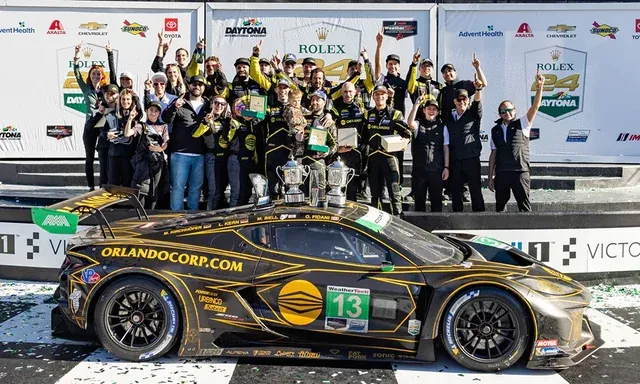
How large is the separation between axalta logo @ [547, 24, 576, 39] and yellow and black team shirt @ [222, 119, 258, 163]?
6.75 meters

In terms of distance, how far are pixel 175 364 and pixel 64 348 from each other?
110 cm

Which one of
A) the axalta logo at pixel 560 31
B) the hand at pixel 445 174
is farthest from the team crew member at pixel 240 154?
the axalta logo at pixel 560 31

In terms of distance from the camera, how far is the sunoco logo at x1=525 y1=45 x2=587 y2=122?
40.3 ft

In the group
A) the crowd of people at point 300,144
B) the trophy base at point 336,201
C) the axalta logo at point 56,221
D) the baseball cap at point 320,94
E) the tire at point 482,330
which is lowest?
the tire at point 482,330

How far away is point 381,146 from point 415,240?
2.86 metres

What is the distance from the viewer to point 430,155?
8234 mm

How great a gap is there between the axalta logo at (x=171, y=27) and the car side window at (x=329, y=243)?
812cm

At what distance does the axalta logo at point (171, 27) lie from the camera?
12.3 meters

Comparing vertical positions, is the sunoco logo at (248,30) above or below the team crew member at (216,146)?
above

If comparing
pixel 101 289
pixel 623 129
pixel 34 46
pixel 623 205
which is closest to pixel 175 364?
pixel 101 289

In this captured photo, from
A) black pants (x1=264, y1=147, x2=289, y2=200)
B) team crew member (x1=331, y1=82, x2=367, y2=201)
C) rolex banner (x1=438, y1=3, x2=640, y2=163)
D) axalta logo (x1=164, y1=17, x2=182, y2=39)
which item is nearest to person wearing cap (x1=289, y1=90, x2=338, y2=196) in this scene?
black pants (x1=264, y1=147, x2=289, y2=200)

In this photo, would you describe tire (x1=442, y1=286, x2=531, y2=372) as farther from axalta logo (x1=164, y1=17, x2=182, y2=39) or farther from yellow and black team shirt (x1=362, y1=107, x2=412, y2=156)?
axalta logo (x1=164, y1=17, x2=182, y2=39)

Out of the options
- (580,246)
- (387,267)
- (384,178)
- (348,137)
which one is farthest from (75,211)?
(580,246)

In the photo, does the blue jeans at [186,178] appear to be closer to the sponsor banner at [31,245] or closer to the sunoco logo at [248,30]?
the sponsor banner at [31,245]
